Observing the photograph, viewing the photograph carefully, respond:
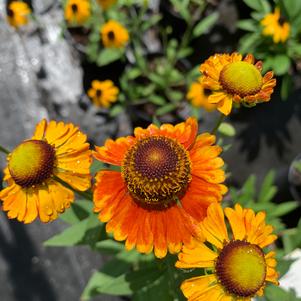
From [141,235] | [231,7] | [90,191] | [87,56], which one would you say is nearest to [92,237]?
[90,191]

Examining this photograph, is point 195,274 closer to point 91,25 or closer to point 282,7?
point 282,7

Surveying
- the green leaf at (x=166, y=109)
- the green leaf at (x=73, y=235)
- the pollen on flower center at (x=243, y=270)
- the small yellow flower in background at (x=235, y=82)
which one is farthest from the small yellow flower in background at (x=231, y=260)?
the green leaf at (x=166, y=109)

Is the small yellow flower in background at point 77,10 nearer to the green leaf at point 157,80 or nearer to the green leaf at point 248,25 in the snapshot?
the green leaf at point 157,80

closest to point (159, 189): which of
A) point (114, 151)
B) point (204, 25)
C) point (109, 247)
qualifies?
point (114, 151)

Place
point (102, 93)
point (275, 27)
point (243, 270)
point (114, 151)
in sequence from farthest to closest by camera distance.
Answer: point (102, 93)
point (275, 27)
point (114, 151)
point (243, 270)

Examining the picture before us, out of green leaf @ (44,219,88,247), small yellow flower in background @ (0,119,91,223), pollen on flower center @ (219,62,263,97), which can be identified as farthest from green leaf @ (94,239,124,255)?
pollen on flower center @ (219,62,263,97)

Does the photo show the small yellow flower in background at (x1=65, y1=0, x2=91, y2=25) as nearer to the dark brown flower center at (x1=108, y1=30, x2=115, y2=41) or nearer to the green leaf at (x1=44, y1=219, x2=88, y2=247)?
the dark brown flower center at (x1=108, y1=30, x2=115, y2=41)

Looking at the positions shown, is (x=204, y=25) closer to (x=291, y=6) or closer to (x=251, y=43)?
(x=251, y=43)

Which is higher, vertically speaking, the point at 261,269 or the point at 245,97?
the point at 245,97
